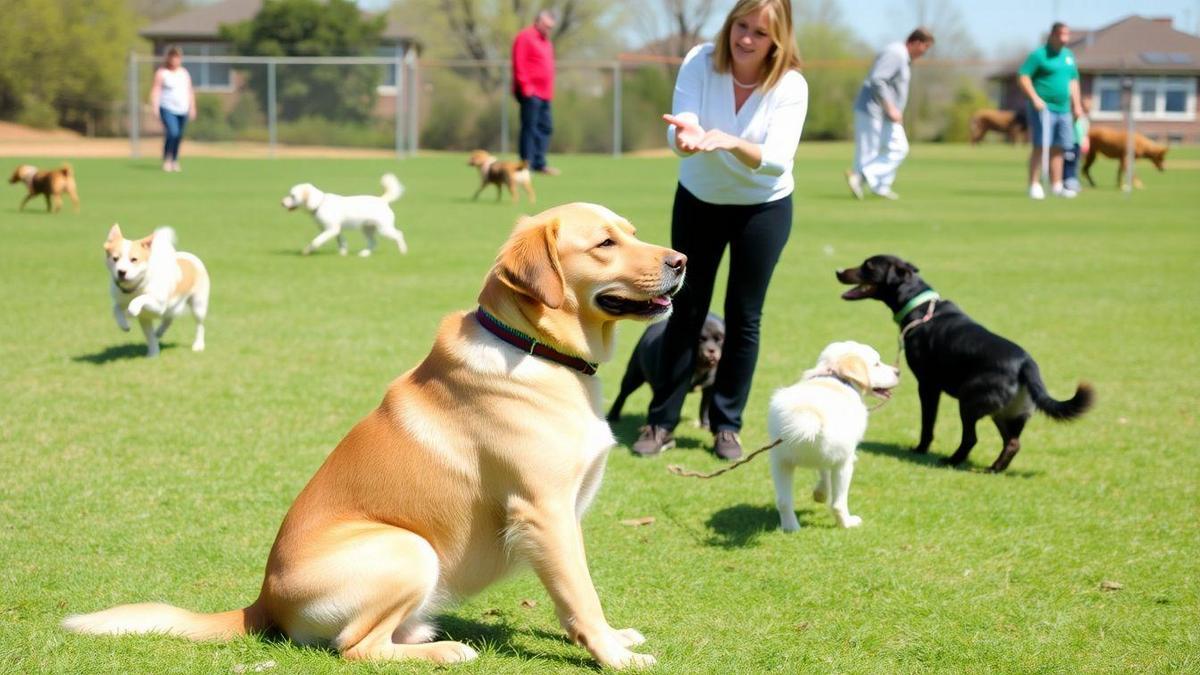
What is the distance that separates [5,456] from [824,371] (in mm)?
4332

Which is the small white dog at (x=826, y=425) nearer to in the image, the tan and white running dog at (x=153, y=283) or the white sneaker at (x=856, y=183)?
the tan and white running dog at (x=153, y=283)

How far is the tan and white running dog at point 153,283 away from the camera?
8.64m

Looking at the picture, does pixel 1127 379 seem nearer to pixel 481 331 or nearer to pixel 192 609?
pixel 481 331

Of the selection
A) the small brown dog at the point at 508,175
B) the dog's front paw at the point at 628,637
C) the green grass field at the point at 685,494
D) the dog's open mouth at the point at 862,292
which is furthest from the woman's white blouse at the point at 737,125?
the small brown dog at the point at 508,175

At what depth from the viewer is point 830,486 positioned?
5344 millimetres

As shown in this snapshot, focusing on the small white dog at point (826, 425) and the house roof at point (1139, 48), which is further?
the house roof at point (1139, 48)

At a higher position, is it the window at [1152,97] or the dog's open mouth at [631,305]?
the window at [1152,97]

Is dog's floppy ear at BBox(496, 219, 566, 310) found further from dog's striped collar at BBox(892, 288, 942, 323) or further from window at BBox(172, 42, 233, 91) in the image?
window at BBox(172, 42, 233, 91)

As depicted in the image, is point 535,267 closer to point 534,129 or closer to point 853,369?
point 853,369

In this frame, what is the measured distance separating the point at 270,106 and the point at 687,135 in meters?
35.3

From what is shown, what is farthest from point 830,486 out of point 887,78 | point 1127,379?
point 887,78

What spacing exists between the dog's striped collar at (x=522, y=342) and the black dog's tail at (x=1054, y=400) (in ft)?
10.6

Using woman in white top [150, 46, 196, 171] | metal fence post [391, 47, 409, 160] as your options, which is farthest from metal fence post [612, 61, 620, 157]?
woman in white top [150, 46, 196, 171]

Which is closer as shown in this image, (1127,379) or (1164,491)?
(1164,491)
